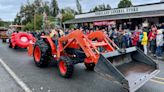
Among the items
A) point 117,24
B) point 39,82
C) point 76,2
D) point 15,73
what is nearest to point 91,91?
point 39,82

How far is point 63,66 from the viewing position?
827 centimetres

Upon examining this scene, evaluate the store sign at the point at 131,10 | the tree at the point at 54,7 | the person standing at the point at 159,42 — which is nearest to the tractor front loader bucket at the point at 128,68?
the person standing at the point at 159,42

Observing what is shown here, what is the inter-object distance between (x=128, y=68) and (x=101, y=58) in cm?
135

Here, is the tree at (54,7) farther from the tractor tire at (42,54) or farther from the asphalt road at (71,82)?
the asphalt road at (71,82)

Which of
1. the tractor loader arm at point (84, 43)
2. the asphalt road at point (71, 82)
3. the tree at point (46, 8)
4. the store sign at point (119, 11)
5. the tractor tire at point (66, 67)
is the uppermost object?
the tree at point (46, 8)

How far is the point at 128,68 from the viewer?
22.7 feet

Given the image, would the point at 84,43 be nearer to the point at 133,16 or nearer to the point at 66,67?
the point at 66,67

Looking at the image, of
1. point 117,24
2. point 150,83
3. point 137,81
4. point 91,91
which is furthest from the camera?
point 117,24

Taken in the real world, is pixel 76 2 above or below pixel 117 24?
above

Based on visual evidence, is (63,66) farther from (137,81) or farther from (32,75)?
(137,81)

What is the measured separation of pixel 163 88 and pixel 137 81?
54.3 inches

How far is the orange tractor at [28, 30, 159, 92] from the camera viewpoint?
5836 millimetres

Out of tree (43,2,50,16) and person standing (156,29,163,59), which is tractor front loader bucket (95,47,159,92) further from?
tree (43,2,50,16)

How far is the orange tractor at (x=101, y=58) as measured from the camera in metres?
5.84
